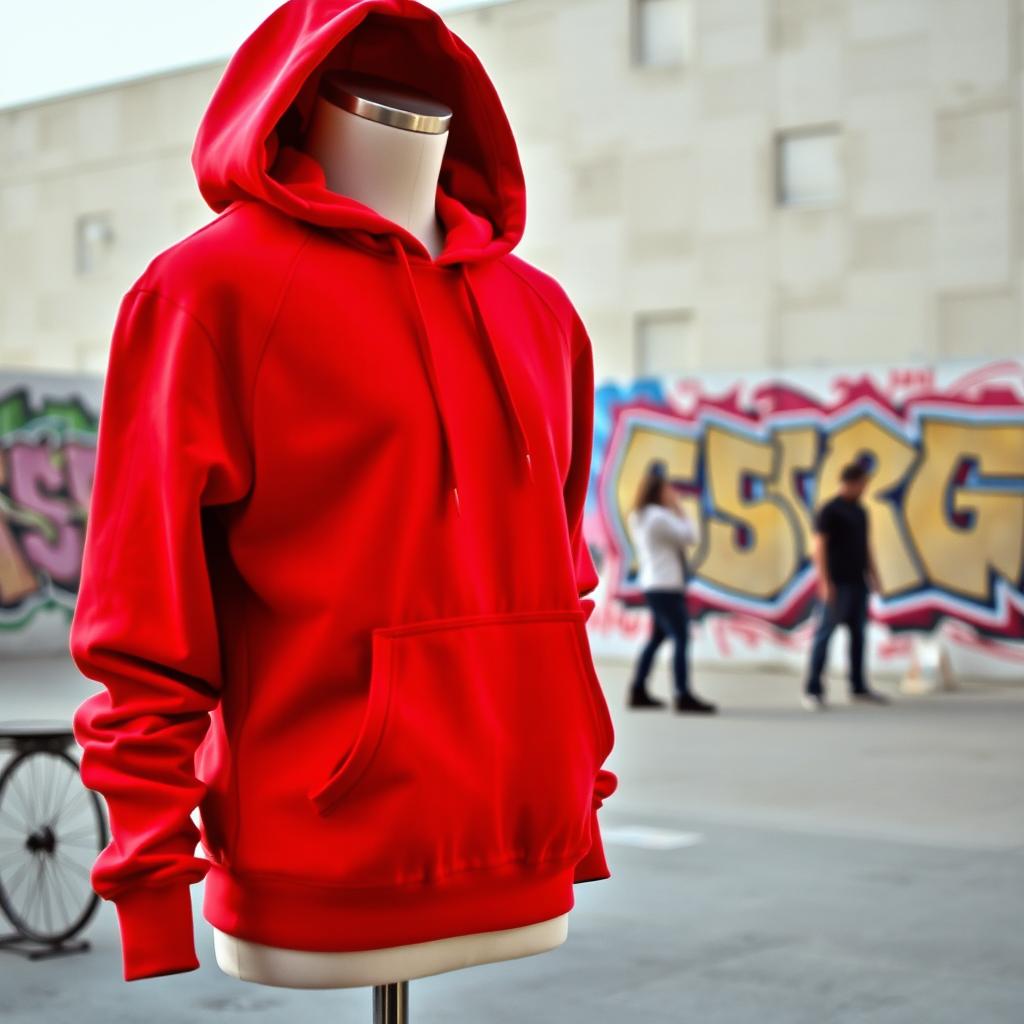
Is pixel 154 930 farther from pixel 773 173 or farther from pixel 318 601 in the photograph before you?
pixel 773 173

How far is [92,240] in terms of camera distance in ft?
93.2

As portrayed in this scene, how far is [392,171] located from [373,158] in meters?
0.03

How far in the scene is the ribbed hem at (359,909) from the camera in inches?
75.7

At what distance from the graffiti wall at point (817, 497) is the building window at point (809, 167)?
515cm

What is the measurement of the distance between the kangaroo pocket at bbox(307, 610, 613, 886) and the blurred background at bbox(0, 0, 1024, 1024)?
316 cm

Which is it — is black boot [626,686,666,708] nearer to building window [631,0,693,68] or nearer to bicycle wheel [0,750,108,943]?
bicycle wheel [0,750,108,943]

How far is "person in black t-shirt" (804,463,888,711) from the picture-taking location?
504 inches

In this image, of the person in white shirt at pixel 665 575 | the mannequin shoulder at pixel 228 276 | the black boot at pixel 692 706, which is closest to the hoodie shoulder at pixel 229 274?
the mannequin shoulder at pixel 228 276

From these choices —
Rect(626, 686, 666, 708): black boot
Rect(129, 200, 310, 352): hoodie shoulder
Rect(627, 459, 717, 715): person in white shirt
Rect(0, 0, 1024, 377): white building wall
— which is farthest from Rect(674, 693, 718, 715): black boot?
Rect(129, 200, 310, 352): hoodie shoulder

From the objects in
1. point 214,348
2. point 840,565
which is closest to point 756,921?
point 214,348

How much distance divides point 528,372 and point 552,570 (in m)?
0.25

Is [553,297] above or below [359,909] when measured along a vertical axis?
above

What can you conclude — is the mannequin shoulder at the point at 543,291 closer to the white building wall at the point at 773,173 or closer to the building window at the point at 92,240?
the white building wall at the point at 773,173

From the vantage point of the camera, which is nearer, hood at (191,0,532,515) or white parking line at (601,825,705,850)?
hood at (191,0,532,515)
